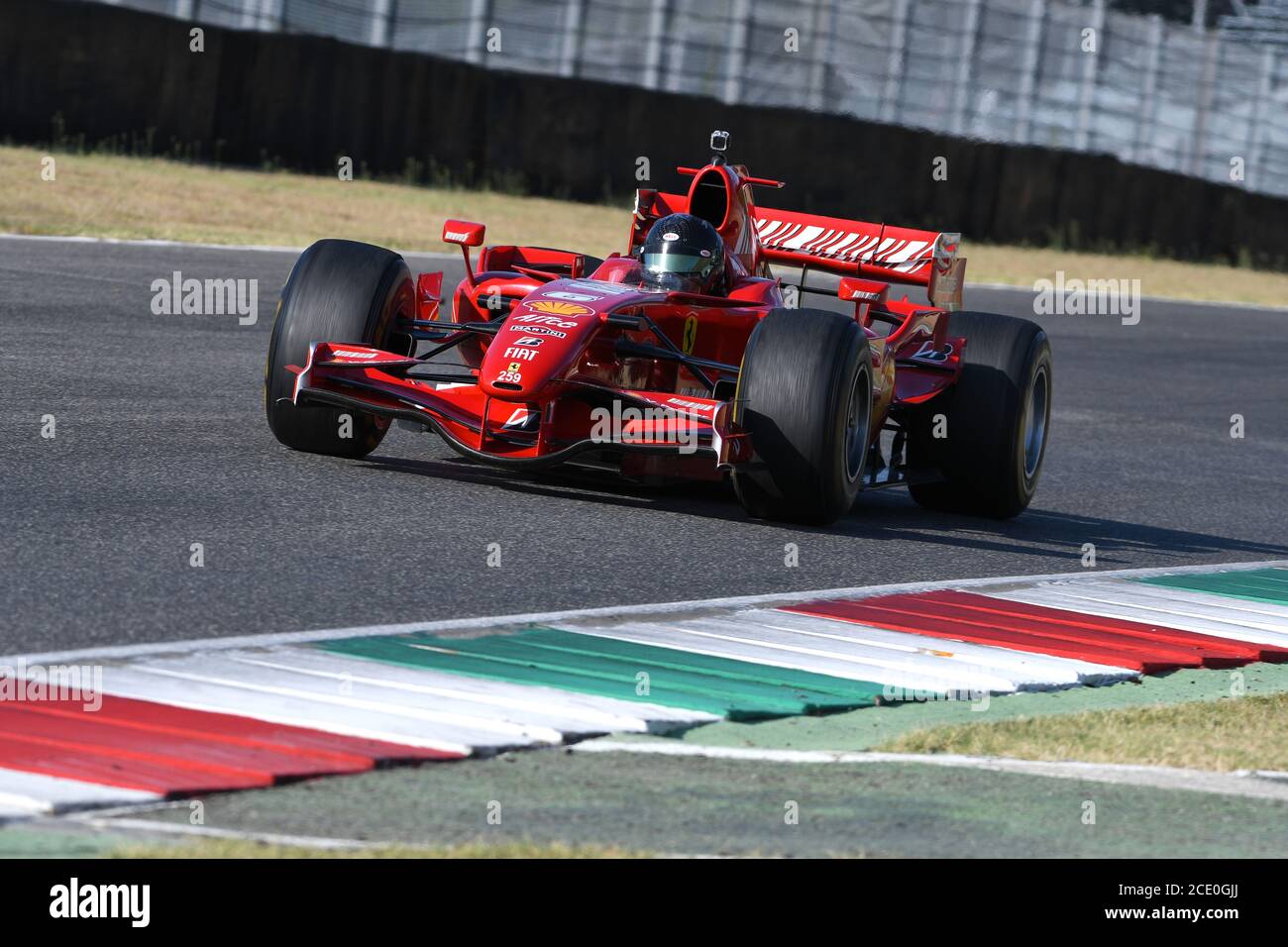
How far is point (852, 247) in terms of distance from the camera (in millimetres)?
10391

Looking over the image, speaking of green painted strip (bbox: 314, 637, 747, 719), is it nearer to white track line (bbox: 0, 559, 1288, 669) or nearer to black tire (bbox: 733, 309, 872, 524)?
white track line (bbox: 0, 559, 1288, 669)

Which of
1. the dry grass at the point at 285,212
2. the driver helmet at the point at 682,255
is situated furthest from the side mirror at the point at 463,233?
the dry grass at the point at 285,212

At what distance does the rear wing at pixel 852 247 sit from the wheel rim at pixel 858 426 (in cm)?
150

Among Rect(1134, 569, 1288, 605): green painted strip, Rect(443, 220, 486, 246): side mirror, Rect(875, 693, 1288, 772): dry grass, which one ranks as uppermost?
Rect(443, 220, 486, 246): side mirror

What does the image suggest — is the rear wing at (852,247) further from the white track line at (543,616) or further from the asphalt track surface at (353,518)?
the white track line at (543,616)

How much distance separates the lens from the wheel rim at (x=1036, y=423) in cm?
998

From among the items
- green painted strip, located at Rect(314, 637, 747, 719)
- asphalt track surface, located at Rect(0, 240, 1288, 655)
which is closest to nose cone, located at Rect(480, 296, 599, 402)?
asphalt track surface, located at Rect(0, 240, 1288, 655)

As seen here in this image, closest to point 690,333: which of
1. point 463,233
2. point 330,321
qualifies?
point 463,233

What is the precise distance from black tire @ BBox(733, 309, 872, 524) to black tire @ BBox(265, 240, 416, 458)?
1.64m

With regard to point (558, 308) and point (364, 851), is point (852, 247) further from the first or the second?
point (364, 851)

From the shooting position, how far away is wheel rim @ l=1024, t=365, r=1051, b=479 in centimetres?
998
